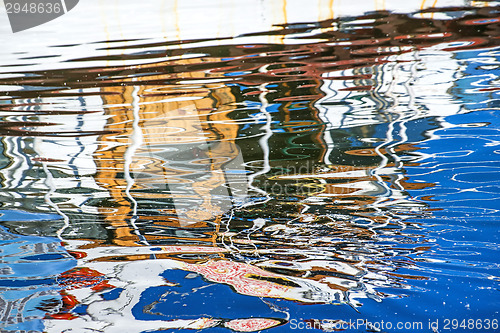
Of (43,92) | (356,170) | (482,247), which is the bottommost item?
(482,247)

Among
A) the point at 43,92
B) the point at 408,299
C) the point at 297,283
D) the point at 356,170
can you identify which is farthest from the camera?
the point at 43,92

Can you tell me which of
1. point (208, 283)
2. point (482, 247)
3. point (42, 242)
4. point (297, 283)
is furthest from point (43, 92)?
point (482, 247)

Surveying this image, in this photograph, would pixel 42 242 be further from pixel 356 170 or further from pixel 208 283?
pixel 356 170

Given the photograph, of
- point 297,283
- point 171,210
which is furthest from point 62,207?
point 297,283

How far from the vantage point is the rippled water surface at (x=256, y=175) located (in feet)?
4.99

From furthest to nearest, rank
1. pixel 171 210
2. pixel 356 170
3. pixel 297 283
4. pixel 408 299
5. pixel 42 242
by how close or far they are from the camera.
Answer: pixel 356 170 → pixel 171 210 → pixel 42 242 → pixel 297 283 → pixel 408 299

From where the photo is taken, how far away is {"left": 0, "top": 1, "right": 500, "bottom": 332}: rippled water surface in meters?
1.52

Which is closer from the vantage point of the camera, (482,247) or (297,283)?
(297,283)

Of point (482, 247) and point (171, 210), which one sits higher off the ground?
point (171, 210)

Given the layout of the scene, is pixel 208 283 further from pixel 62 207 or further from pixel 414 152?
pixel 414 152

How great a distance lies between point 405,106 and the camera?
2.82 m

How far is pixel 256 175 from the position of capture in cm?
A: 256

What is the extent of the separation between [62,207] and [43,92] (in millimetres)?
899

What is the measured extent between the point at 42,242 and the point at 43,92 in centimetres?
124
